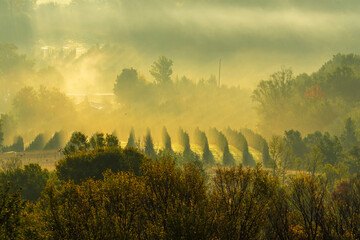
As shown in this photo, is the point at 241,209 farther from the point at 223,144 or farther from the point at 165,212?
the point at 223,144

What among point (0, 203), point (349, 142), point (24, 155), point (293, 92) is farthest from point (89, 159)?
point (293, 92)

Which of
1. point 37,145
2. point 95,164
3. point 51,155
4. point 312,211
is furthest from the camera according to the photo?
point 37,145

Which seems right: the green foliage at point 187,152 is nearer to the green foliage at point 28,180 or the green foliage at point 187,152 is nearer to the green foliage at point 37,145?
the green foliage at point 28,180

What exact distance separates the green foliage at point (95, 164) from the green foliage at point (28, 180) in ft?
27.5

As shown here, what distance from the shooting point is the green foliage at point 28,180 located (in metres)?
77.2

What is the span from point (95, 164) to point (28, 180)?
14.8 meters

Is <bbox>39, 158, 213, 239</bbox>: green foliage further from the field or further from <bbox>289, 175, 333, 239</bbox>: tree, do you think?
the field

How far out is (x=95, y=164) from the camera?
234 ft

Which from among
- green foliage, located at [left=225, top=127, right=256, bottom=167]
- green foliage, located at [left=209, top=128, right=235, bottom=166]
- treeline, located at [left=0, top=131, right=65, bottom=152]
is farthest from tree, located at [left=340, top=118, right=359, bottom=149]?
treeline, located at [left=0, top=131, right=65, bottom=152]

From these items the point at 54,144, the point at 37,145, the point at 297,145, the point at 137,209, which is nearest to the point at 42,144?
the point at 37,145

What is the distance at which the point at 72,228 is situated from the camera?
35.8 m

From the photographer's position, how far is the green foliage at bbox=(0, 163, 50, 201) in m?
77.2

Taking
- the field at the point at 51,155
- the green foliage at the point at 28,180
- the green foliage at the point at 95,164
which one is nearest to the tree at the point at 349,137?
the field at the point at 51,155

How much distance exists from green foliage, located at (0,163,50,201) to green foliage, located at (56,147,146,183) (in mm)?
8381
